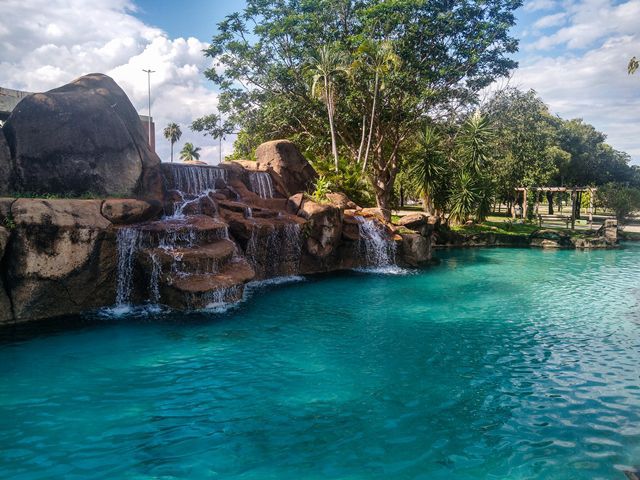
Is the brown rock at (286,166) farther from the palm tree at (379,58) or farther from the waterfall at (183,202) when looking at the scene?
the waterfall at (183,202)

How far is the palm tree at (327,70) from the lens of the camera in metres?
28.4

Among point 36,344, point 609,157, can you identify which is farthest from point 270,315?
point 609,157

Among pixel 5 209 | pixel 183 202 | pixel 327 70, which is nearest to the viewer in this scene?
pixel 5 209

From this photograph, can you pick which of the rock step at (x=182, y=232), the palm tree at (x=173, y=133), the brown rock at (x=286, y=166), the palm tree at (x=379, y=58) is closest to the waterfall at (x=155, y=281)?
the rock step at (x=182, y=232)

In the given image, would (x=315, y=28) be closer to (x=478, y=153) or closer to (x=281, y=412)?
(x=478, y=153)

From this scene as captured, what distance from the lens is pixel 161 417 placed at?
780 centimetres

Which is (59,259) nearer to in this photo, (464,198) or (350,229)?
(350,229)

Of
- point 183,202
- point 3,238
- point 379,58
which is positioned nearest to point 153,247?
point 3,238

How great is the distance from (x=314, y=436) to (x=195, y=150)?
91.0m

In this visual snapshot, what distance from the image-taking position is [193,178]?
21.5 metres

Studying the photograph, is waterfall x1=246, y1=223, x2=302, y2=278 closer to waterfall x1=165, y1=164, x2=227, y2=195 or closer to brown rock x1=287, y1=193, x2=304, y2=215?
brown rock x1=287, y1=193, x2=304, y2=215

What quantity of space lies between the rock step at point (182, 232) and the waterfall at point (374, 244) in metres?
8.27

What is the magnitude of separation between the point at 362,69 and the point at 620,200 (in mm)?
27588

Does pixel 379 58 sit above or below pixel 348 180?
above
